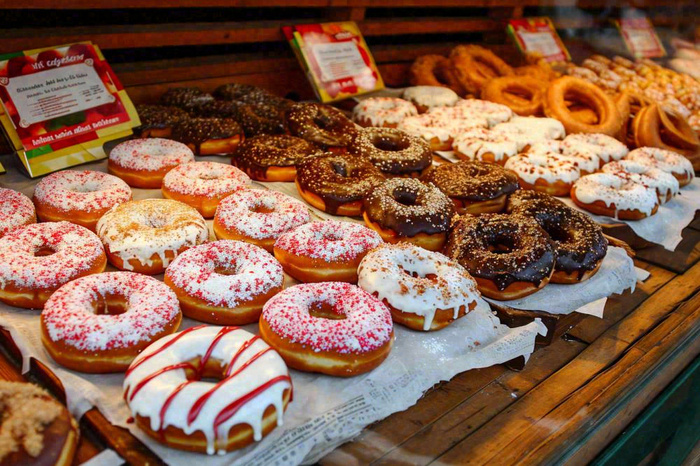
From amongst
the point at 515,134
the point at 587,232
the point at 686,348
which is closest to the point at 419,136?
the point at 515,134

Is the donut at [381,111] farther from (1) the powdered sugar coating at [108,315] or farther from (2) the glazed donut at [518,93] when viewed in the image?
(1) the powdered sugar coating at [108,315]

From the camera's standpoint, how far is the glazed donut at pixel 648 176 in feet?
11.4

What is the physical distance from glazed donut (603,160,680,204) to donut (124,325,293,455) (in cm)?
263

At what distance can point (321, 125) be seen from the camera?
378cm

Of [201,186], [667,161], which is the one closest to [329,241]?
[201,186]

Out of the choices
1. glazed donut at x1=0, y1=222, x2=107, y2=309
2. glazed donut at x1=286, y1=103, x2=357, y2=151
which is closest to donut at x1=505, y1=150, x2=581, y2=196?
glazed donut at x1=286, y1=103, x2=357, y2=151

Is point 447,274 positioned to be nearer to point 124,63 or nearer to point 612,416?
point 612,416

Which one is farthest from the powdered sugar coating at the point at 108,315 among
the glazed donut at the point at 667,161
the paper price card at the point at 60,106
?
the glazed donut at the point at 667,161

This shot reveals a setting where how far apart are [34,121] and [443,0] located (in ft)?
10.9

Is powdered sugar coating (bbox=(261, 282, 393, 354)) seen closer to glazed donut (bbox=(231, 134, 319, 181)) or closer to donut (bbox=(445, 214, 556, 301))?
donut (bbox=(445, 214, 556, 301))

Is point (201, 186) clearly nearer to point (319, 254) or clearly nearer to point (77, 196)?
point (77, 196)

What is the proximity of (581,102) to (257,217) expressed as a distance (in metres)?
3.30

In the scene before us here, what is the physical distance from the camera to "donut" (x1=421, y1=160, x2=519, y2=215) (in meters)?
3.02

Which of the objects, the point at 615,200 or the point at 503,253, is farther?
the point at 615,200
